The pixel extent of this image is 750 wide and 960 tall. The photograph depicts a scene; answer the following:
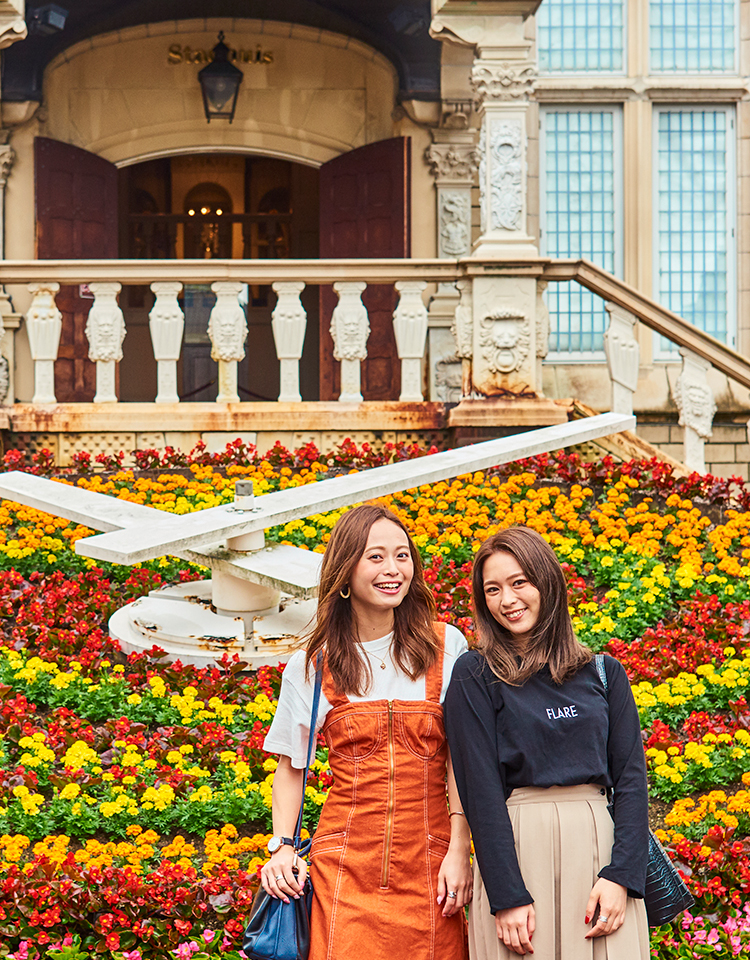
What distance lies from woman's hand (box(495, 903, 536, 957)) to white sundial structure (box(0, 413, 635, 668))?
97.5 inches

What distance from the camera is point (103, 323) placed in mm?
7938

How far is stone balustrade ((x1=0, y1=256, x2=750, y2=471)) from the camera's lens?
25.9 ft

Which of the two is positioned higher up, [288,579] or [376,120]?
[376,120]

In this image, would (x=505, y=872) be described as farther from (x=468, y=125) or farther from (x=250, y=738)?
(x=468, y=125)

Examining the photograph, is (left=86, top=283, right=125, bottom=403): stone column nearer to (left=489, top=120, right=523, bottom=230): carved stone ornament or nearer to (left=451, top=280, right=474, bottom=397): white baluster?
(left=451, top=280, right=474, bottom=397): white baluster

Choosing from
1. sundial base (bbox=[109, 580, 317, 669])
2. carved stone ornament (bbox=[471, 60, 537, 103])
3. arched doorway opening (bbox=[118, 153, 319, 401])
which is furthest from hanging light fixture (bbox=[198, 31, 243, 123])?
sundial base (bbox=[109, 580, 317, 669])

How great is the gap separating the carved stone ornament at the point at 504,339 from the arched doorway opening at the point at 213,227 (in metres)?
7.59

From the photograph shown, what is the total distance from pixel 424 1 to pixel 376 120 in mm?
1592

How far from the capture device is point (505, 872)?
2045 mm

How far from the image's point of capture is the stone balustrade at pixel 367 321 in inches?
311

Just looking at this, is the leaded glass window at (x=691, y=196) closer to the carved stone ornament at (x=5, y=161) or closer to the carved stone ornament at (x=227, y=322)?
the carved stone ornament at (x=227, y=322)

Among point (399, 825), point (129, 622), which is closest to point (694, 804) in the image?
point (399, 825)

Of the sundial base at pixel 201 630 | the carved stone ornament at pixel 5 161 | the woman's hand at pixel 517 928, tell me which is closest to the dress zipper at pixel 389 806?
the woman's hand at pixel 517 928

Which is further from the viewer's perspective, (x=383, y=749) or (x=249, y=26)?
(x=249, y=26)
